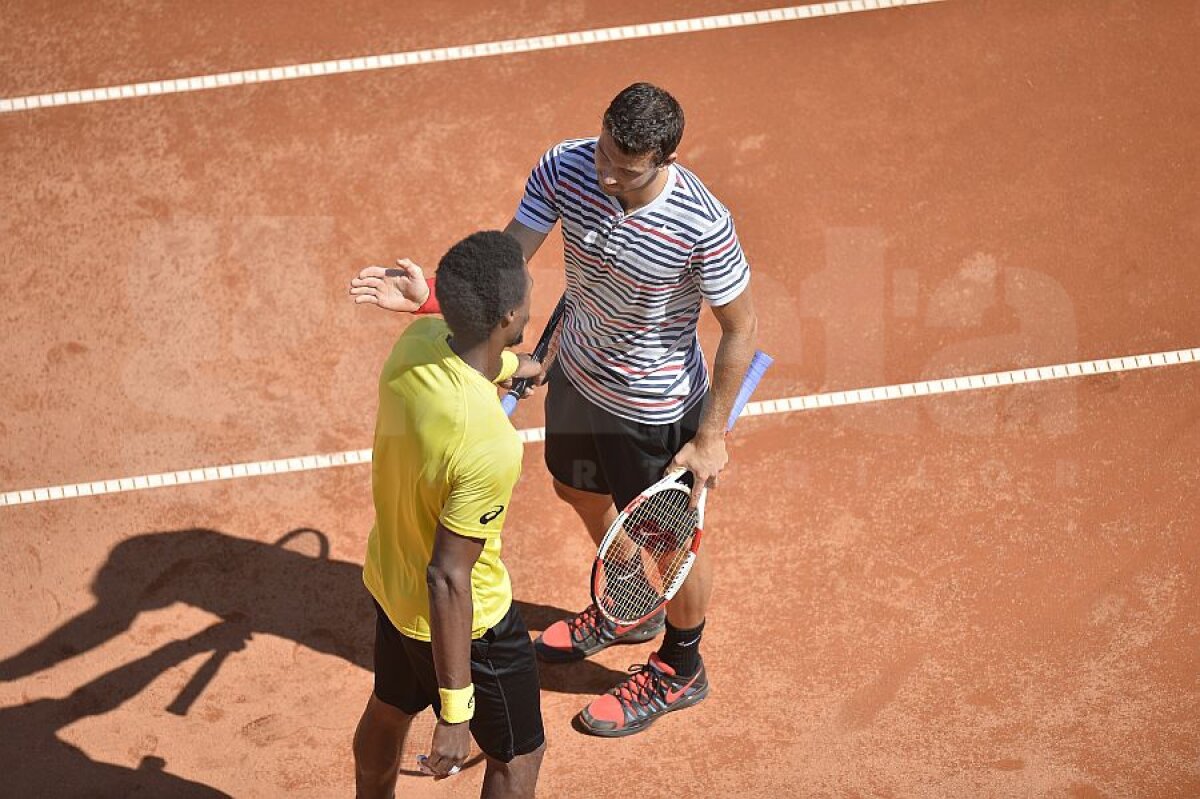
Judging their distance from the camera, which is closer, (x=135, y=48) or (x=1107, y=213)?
(x=1107, y=213)

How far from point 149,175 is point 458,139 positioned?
185 centimetres

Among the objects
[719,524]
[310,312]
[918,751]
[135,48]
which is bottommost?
[918,751]

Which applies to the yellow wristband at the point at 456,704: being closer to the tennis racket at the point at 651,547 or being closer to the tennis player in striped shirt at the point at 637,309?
the tennis racket at the point at 651,547

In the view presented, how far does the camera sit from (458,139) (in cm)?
784

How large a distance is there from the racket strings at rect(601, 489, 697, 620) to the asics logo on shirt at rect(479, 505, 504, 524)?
1.13 metres

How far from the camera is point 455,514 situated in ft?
13.1

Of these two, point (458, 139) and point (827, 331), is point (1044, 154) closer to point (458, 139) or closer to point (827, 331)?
point (827, 331)

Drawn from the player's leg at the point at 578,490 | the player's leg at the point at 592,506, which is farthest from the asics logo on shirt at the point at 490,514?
the player's leg at the point at 592,506

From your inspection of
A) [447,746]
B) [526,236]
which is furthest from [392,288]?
[447,746]

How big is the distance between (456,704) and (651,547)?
1351 millimetres

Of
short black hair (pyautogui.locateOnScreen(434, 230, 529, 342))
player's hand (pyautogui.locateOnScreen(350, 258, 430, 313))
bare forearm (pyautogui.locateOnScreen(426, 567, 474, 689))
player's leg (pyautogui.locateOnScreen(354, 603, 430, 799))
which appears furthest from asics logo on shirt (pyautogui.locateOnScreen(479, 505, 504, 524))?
player's hand (pyautogui.locateOnScreen(350, 258, 430, 313))

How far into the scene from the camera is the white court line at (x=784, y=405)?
659 centimetres

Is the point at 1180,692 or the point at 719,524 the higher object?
the point at 719,524

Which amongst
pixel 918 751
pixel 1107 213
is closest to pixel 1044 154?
pixel 1107 213
